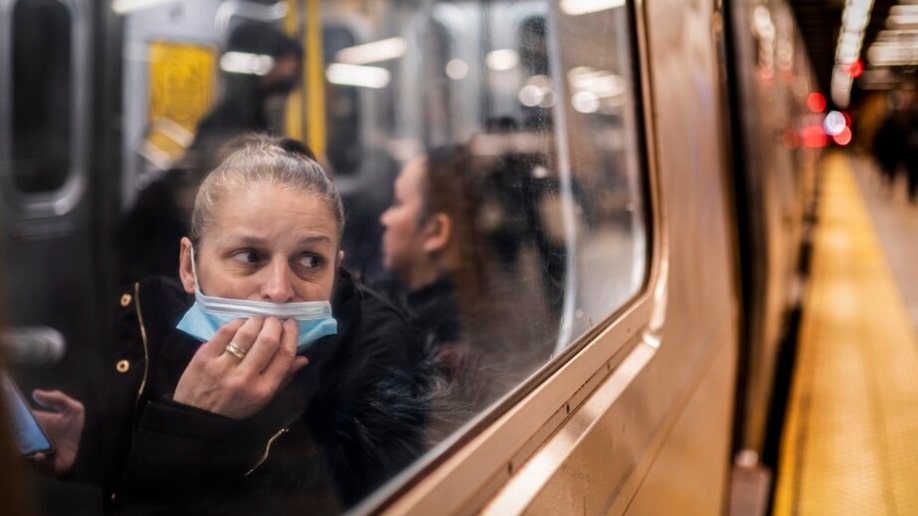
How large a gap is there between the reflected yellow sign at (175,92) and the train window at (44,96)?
0.32m

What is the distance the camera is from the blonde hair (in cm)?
77

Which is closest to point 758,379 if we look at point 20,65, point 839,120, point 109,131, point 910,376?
point 910,376

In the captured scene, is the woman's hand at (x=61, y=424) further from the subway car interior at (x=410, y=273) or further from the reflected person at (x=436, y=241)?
the reflected person at (x=436, y=241)

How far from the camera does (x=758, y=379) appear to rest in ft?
10.8

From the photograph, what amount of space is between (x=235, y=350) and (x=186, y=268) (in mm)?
83

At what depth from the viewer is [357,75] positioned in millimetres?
4742

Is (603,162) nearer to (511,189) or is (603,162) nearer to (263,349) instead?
(511,189)

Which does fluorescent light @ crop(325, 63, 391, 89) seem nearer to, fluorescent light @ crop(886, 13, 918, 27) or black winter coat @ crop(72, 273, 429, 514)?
black winter coat @ crop(72, 273, 429, 514)

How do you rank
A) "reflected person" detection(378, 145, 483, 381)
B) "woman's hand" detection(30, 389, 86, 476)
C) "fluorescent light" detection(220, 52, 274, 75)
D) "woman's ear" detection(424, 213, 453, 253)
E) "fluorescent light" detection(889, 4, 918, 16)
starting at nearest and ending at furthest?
"woman's hand" detection(30, 389, 86, 476) → "reflected person" detection(378, 145, 483, 381) → "woman's ear" detection(424, 213, 453, 253) → "fluorescent light" detection(220, 52, 274, 75) → "fluorescent light" detection(889, 4, 918, 16)

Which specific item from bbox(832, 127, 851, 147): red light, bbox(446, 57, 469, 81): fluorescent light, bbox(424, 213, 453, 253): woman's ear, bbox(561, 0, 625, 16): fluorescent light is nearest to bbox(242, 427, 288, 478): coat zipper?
bbox(561, 0, 625, 16): fluorescent light

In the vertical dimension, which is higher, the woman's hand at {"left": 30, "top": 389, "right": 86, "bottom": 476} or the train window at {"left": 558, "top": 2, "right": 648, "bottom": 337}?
the train window at {"left": 558, "top": 2, "right": 648, "bottom": 337}

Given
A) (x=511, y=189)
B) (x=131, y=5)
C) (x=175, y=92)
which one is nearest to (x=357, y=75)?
(x=175, y=92)

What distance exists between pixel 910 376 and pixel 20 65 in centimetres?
422

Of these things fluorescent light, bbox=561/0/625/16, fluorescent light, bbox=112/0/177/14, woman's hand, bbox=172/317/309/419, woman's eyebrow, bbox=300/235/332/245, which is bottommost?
woman's hand, bbox=172/317/309/419
